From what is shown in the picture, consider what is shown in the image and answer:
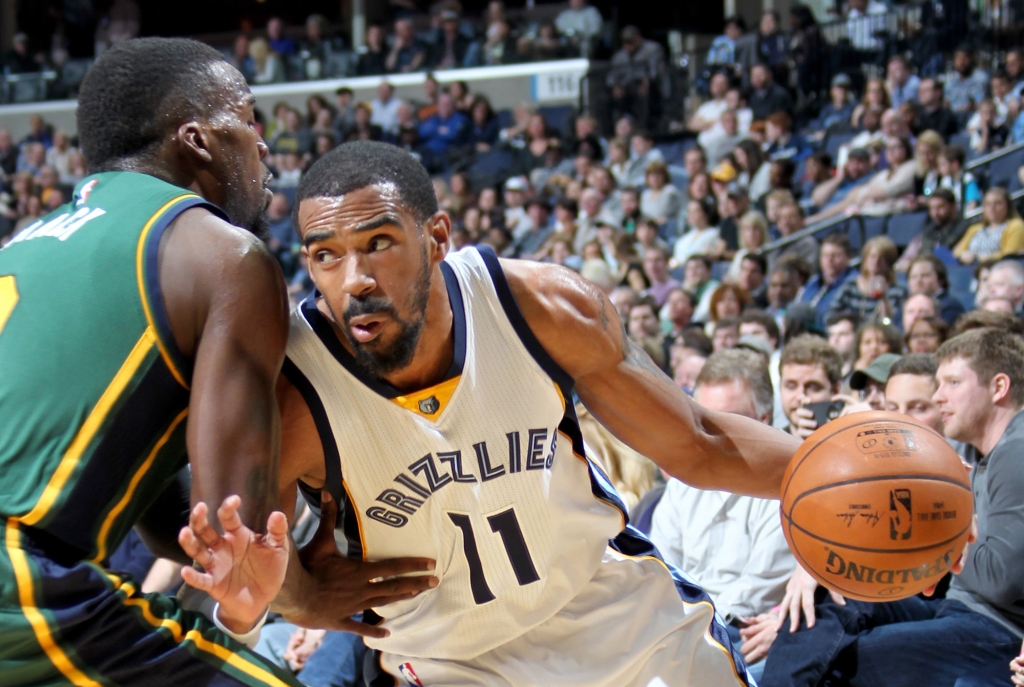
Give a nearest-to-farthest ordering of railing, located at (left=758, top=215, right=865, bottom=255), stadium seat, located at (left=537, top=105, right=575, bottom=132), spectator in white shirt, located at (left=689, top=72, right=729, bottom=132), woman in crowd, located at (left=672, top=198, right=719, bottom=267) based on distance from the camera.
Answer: railing, located at (left=758, top=215, right=865, bottom=255), woman in crowd, located at (left=672, top=198, right=719, bottom=267), spectator in white shirt, located at (left=689, top=72, right=729, bottom=132), stadium seat, located at (left=537, top=105, right=575, bottom=132)

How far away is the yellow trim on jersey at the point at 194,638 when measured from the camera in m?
1.84

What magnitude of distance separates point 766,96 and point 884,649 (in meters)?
9.07

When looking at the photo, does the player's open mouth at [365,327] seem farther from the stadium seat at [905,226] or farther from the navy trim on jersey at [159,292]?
the stadium seat at [905,226]

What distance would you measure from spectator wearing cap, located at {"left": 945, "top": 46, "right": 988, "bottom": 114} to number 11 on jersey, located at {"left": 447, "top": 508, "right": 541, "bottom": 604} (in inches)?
362

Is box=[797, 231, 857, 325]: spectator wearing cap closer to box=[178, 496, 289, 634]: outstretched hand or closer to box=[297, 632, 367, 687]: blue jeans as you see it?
box=[297, 632, 367, 687]: blue jeans

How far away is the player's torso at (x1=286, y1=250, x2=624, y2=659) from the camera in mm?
2346

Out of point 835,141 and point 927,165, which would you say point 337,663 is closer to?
point 927,165

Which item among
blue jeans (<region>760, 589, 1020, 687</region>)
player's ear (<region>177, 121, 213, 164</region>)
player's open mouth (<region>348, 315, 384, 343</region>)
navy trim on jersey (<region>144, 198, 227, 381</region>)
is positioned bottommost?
blue jeans (<region>760, 589, 1020, 687</region>)

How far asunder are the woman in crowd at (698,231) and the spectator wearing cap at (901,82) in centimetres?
237

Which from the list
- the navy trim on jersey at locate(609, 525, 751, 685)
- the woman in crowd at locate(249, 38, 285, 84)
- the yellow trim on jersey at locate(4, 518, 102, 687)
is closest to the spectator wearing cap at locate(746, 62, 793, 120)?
the woman in crowd at locate(249, 38, 285, 84)

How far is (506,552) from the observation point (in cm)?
244

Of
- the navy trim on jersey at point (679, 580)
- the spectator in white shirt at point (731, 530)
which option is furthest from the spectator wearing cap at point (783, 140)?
the navy trim on jersey at point (679, 580)

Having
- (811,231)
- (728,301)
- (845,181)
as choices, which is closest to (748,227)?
(811,231)

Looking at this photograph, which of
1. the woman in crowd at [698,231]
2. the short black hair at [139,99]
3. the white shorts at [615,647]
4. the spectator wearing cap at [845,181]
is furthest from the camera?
the woman in crowd at [698,231]
